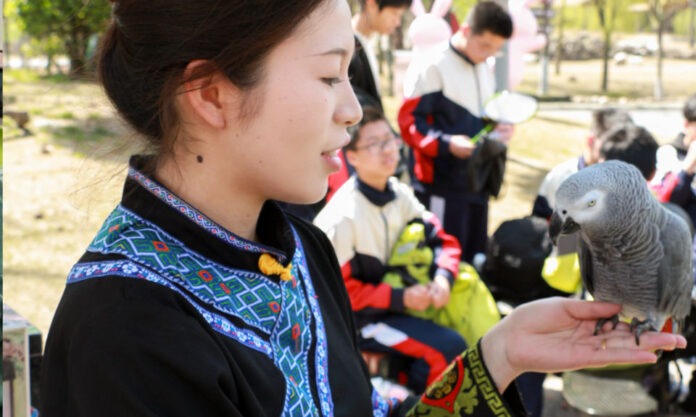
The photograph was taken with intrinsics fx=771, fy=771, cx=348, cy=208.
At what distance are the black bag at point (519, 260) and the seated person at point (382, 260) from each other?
0.94 feet

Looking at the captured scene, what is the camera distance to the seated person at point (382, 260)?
3.03 meters

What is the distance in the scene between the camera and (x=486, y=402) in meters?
1.33

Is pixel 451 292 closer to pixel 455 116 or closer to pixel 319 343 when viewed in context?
pixel 455 116

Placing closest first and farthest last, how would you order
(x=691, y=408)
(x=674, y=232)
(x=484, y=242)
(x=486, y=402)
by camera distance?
1. (x=486, y=402)
2. (x=674, y=232)
3. (x=691, y=408)
4. (x=484, y=242)

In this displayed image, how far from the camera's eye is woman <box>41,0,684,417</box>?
936 mm

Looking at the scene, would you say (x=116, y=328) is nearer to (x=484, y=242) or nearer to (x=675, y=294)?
(x=675, y=294)

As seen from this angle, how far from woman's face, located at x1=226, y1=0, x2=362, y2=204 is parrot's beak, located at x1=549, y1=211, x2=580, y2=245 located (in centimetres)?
94

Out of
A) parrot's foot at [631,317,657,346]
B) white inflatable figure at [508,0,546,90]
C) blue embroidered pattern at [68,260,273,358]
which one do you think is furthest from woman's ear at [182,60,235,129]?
white inflatable figure at [508,0,546,90]

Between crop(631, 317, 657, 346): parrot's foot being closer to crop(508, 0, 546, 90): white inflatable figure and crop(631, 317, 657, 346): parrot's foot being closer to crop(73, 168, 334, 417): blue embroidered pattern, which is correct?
crop(73, 168, 334, 417): blue embroidered pattern

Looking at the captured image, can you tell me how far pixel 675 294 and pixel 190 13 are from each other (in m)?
1.45

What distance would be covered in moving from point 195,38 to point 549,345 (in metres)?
0.81

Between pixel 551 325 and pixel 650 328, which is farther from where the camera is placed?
pixel 650 328

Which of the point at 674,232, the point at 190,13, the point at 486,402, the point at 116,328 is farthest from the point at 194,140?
the point at 674,232

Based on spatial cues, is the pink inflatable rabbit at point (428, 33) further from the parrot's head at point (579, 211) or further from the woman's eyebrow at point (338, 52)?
the woman's eyebrow at point (338, 52)
